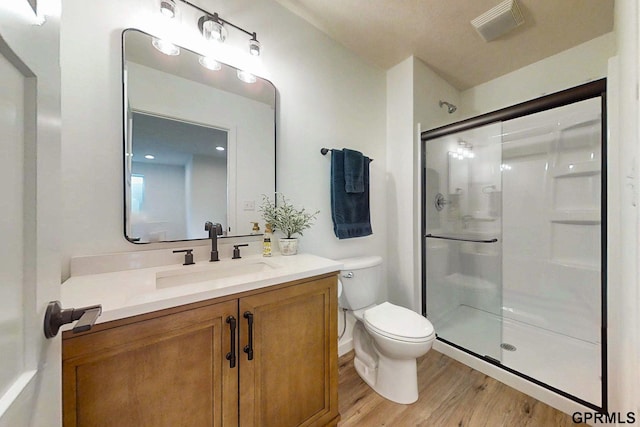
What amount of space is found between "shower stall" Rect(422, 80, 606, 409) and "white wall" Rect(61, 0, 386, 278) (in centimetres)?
63

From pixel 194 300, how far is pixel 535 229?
8.85 feet

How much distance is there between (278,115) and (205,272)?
1048mm

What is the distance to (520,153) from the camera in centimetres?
224

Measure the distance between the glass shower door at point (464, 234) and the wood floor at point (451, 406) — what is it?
0.43 meters

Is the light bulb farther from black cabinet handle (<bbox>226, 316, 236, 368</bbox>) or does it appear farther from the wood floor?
the wood floor

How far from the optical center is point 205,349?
2.82 feet

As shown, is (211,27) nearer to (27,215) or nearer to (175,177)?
(175,177)

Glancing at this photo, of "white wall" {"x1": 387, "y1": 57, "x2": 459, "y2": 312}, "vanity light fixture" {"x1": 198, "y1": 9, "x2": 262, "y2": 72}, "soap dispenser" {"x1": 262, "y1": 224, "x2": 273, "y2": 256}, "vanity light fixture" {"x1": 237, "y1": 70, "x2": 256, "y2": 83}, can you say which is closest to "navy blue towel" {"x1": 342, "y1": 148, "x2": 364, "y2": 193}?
"white wall" {"x1": 387, "y1": 57, "x2": 459, "y2": 312}

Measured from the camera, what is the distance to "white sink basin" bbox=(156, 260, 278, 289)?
1.11 meters

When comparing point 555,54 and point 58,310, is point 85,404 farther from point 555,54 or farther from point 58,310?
point 555,54

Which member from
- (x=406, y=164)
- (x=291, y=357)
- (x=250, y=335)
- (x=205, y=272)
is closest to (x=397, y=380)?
(x=291, y=357)

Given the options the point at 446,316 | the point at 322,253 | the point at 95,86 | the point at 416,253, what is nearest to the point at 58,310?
the point at 95,86

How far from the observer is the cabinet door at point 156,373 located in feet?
2.23

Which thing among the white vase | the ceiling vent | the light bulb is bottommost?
the white vase
